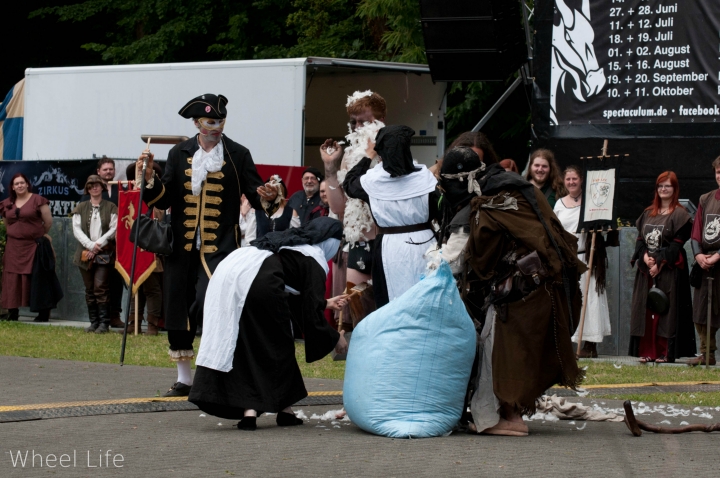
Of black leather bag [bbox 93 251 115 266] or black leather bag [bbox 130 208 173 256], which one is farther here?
black leather bag [bbox 93 251 115 266]

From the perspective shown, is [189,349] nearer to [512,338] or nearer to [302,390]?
[302,390]

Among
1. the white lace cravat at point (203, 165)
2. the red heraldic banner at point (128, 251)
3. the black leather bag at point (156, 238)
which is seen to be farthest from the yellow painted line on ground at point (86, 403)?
the red heraldic banner at point (128, 251)

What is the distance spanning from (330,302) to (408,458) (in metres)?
1.33

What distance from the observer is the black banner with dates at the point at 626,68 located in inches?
541

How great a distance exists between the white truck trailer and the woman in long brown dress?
2084 mm

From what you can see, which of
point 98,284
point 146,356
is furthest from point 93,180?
point 146,356

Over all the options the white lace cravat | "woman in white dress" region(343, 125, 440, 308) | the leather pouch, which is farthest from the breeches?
the leather pouch

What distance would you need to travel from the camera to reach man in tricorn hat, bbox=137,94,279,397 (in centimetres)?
799

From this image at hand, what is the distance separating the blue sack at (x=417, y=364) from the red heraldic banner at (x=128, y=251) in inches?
283

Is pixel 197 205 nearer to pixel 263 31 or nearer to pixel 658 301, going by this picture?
pixel 658 301

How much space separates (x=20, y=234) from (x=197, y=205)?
7.59 m

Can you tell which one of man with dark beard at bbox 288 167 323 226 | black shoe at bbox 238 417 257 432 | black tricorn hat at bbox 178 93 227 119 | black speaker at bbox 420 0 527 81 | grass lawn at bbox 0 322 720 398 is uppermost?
black speaker at bbox 420 0 527 81

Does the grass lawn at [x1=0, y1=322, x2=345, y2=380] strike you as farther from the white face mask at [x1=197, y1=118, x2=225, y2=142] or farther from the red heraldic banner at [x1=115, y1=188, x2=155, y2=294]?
the white face mask at [x1=197, y1=118, x2=225, y2=142]

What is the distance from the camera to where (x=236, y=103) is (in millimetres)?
15992
